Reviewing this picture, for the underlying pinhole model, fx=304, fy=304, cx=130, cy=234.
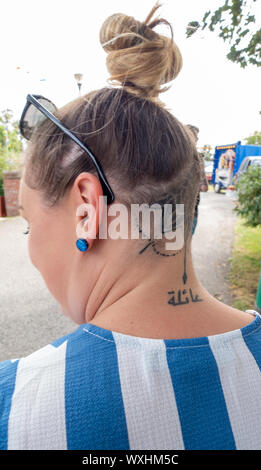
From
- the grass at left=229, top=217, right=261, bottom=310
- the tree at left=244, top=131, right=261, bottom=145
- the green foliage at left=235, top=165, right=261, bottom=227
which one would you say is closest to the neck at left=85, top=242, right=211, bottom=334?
the grass at left=229, top=217, right=261, bottom=310

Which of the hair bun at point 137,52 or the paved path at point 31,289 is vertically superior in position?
the hair bun at point 137,52

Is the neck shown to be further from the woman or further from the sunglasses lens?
the sunglasses lens

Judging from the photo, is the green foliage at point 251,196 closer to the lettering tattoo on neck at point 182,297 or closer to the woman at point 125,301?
the woman at point 125,301

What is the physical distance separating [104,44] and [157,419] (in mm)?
1233

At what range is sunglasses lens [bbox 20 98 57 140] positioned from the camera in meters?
1.12

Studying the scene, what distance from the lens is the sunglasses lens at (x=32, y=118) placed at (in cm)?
112

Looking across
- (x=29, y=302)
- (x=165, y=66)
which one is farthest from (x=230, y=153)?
(x=165, y=66)

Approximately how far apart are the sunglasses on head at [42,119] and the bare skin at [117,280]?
0.10ft

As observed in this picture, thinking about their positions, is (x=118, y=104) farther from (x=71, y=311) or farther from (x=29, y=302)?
(x=29, y=302)

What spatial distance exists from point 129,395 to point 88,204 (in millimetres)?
551

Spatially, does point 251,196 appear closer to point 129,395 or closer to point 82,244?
point 82,244

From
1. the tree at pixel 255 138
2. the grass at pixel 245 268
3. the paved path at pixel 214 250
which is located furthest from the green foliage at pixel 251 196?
the tree at pixel 255 138

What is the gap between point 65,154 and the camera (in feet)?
3.29

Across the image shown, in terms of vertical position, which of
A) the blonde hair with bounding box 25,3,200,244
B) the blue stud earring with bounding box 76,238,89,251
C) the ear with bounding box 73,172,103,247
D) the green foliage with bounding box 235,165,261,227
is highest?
the blonde hair with bounding box 25,3,200,244
